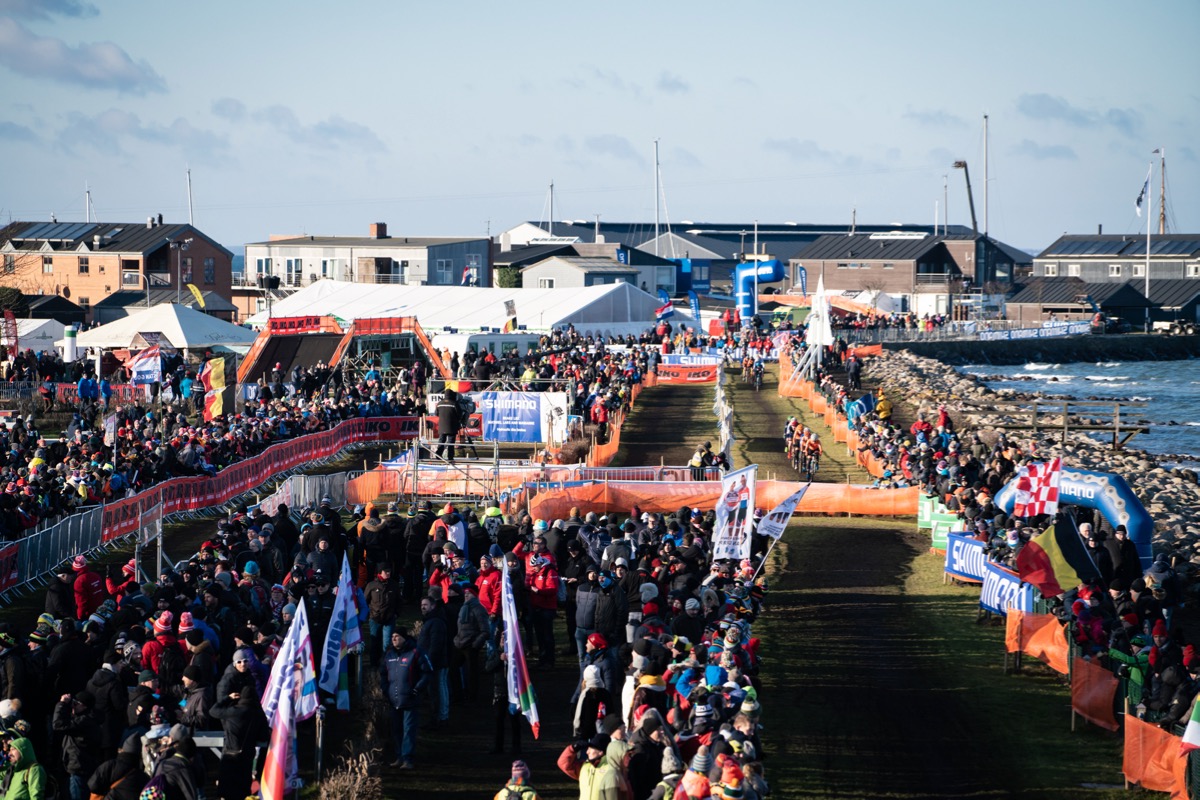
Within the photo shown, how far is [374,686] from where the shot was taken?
15.2 m

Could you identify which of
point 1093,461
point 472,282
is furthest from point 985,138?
point 1093,461

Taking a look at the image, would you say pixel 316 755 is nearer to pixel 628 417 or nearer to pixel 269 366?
pixel 628 417

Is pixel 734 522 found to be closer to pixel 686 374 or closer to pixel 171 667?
pixel 171 667

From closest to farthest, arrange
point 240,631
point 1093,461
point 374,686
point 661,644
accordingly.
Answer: point 240,631 → point 661,644 → point 374,686 → point 1093,461

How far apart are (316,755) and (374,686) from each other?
4.86 feet

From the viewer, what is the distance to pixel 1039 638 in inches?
689

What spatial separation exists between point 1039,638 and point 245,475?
18.1m

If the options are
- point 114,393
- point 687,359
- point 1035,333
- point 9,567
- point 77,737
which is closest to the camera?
point 77,737

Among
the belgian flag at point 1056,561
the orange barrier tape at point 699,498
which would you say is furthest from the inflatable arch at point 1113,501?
the orange barrier tape at point 699,498

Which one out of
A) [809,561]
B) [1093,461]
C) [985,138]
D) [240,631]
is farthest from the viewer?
[985,138]

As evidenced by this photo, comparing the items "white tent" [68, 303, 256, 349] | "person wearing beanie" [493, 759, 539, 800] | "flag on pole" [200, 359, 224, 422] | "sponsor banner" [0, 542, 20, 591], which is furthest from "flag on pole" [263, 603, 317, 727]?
"white tent" [68, 303, 256, 349]

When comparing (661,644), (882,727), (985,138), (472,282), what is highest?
(985,138)

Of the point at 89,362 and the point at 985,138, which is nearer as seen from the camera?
the point at 89,362

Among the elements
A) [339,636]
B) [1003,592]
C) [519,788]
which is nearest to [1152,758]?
[1003,592]
